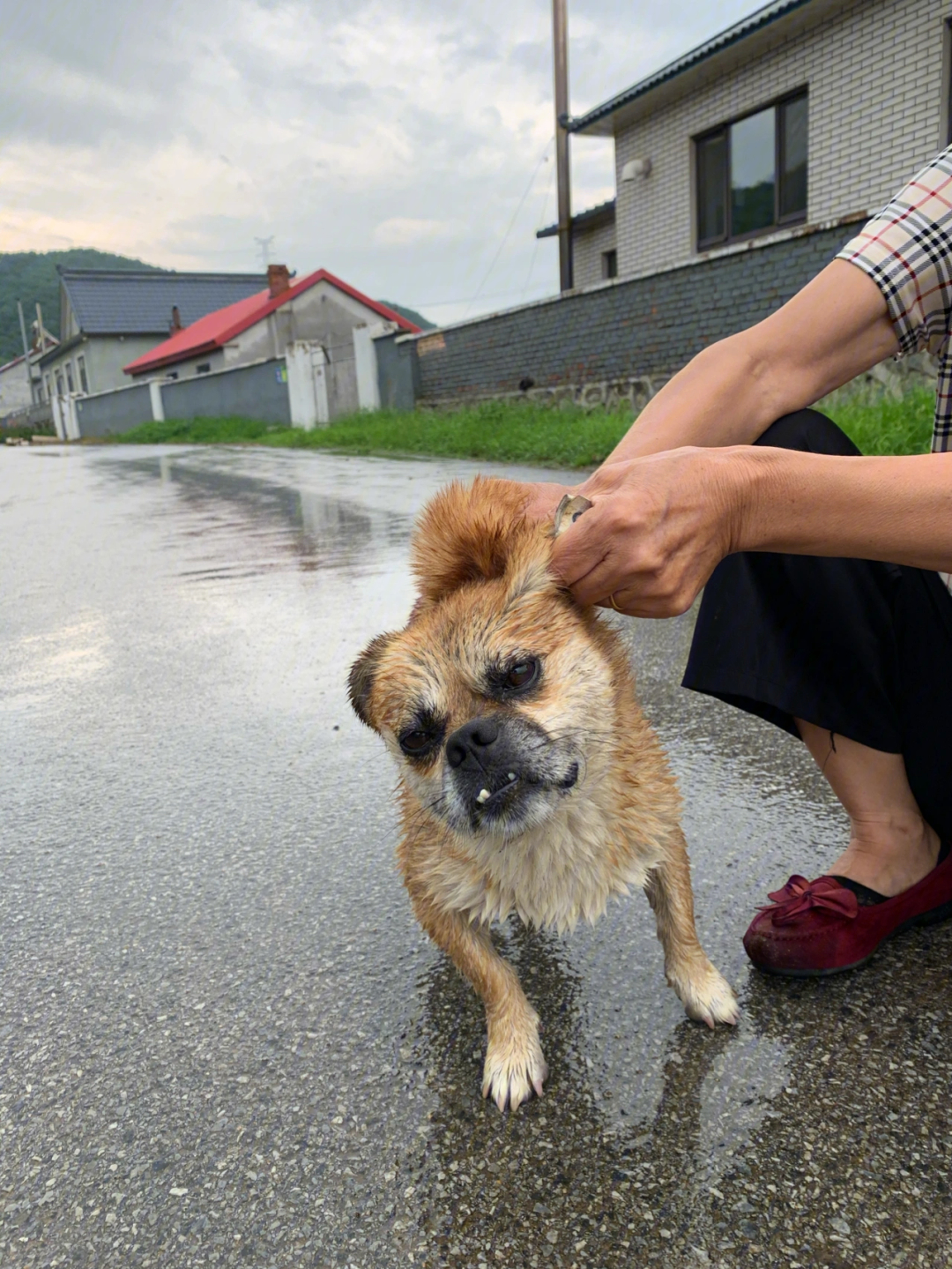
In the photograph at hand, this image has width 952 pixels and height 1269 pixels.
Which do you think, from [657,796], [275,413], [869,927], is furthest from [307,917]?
[275,413]

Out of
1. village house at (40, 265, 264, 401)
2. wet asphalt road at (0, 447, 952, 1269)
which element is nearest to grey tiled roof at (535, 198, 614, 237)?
wet asphalt road at (0, 447, 952, 1269)

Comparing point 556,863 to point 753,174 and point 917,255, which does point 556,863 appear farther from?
point 753,174

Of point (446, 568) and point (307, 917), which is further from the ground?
point (446, 568)

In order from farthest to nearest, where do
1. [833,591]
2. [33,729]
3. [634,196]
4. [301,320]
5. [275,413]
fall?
[301,320], [275,413], [634,196], [33,729], [833,591]

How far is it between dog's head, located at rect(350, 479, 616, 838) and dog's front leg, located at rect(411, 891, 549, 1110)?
26 cm

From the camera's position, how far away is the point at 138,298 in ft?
167

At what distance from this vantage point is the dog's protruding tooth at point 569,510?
1.66m

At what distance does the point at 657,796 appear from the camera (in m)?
1.94

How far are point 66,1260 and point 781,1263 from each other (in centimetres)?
106

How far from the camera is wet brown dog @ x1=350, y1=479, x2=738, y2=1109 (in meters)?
1.68

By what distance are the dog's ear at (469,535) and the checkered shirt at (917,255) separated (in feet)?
3.12

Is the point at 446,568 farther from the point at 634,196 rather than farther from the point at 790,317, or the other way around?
the point at 634,196

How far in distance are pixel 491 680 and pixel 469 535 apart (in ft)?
1.06

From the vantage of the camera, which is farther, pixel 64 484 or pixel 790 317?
pixel 64 484
